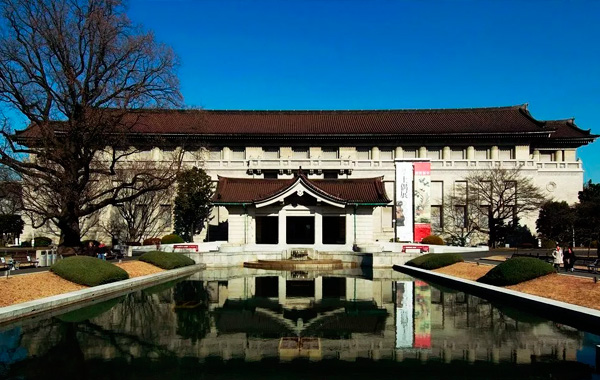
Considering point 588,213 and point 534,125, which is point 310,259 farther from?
point 534,125

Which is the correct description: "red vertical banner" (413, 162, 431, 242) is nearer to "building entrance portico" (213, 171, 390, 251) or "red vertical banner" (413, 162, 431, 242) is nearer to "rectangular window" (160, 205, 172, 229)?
"building entrance portico" (213, 171, 390, 251)

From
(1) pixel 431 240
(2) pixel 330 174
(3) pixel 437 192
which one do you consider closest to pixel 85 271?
(1) pixel 431 240

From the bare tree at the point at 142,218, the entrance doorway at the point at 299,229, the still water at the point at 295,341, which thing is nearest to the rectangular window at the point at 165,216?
the bare tree at the point at 142,218

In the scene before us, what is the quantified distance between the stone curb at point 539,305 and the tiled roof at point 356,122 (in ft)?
110

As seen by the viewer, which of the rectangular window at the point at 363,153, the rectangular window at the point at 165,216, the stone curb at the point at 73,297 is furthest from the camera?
the rectangular window at the point at 363,153

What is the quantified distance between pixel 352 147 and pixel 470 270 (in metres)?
30.6

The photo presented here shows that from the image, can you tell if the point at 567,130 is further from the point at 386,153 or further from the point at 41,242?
the point at 41,242

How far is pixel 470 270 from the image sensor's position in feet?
73.1

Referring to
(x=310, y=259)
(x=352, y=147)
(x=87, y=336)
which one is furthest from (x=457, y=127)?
(x=87, y=336)

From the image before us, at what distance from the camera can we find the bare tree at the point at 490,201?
4444 centimetres

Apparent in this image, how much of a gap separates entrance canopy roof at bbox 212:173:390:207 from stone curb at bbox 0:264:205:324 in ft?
44.8

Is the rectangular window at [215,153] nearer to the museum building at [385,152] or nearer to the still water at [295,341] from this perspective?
the museum building at [385,152]

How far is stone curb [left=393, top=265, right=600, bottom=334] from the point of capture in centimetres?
1141

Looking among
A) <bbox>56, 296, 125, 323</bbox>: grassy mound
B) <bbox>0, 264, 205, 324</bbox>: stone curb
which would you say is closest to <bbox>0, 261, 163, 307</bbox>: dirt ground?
<bbox>0, 264, 205, 324</bbox>: stone curb
